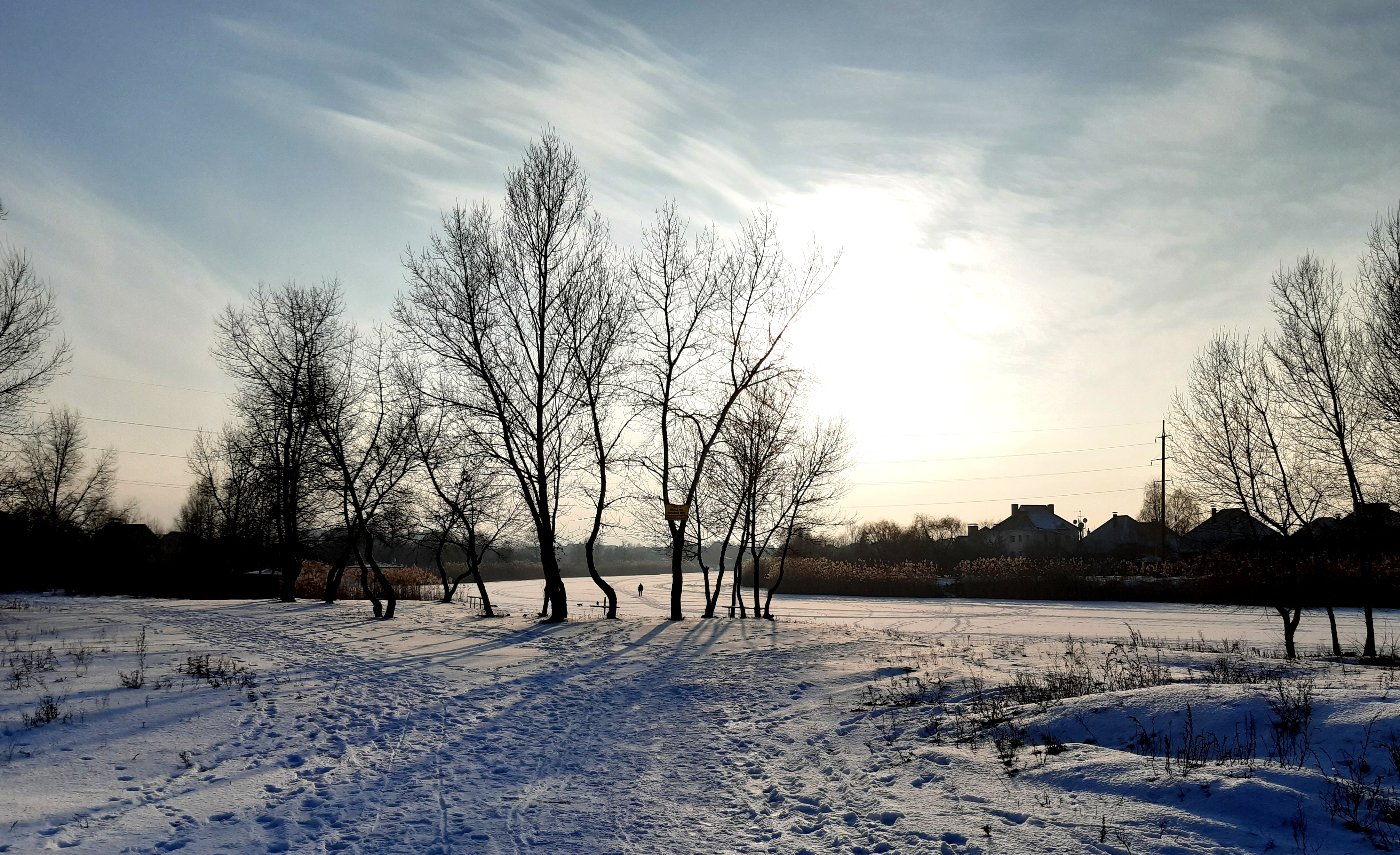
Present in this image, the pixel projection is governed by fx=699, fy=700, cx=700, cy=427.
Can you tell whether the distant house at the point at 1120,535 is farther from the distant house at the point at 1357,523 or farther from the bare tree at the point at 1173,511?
the distant house at the point at 1357,523

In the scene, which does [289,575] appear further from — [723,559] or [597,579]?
[723,559]

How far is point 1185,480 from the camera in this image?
72.6ft

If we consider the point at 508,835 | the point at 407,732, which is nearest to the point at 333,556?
the point at 407,732

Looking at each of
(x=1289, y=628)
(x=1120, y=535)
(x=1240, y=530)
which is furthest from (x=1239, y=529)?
(x=1120, y=535)

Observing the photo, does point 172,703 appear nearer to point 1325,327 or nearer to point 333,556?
point 1325,327

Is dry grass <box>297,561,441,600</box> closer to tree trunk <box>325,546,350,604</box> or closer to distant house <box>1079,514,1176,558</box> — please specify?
tree trunk <box>325,546,350,604</box>

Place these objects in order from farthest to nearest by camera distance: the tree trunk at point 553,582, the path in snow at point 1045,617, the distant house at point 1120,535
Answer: the distant house at point 1120,535 → the path in snow at point 1045,617 → the tree trunk at point 553,582

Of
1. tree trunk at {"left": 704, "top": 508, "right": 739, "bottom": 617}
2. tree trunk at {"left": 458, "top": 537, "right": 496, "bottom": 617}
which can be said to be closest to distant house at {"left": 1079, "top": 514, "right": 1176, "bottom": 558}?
tree trunk at {"left": 704, "top": 508, "right": 739, "bottom": 617}

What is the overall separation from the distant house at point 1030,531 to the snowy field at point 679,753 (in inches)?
3404

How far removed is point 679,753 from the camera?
779 centimetres

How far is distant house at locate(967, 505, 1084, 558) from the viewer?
92.8 metres

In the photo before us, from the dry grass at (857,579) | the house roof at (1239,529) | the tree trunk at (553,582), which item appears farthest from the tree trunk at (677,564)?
the dry grass at (857,579)

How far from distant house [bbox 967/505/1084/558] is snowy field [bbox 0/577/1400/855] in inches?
3404

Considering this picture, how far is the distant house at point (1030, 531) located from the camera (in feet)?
305
